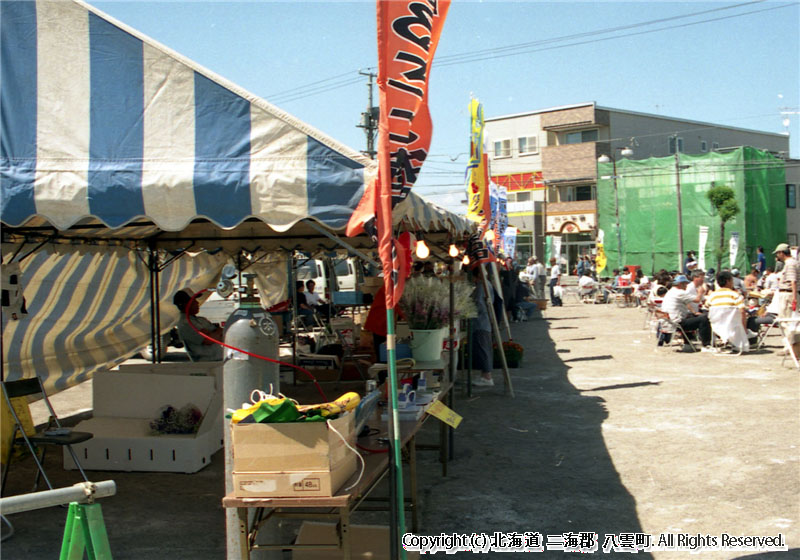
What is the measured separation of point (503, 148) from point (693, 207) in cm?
1918

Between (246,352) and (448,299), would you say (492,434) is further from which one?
(246,352)

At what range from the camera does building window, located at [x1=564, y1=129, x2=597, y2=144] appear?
5222 centimetres

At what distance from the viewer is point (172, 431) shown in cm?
731

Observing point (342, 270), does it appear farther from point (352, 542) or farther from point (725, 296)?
point (352, 542)

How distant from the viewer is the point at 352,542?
4520 millimetres

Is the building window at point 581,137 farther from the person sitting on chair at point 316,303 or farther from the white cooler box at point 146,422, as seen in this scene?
the white cooler box at point 146,422

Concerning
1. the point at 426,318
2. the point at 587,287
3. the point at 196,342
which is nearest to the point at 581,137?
the point at 587,287

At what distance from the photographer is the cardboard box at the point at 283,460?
3.41 meters

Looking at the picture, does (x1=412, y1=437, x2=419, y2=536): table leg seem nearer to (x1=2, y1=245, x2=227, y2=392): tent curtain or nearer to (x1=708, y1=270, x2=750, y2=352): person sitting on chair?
(x1=2, y1=245, x2=227, y2=392): tent curtain

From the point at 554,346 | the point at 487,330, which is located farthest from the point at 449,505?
the point at 554,346

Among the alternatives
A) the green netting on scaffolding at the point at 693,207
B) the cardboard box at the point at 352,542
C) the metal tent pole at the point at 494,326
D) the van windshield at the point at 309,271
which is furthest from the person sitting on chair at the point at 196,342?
the green netting on scaffolding at the point at 693,207

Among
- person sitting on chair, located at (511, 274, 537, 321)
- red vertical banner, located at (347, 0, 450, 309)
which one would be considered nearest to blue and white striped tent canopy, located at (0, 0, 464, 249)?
red vertical banner, located at (347, 0, 450, 309)

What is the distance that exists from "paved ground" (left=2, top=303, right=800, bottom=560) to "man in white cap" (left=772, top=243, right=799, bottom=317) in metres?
2.38

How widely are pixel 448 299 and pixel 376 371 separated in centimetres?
151
